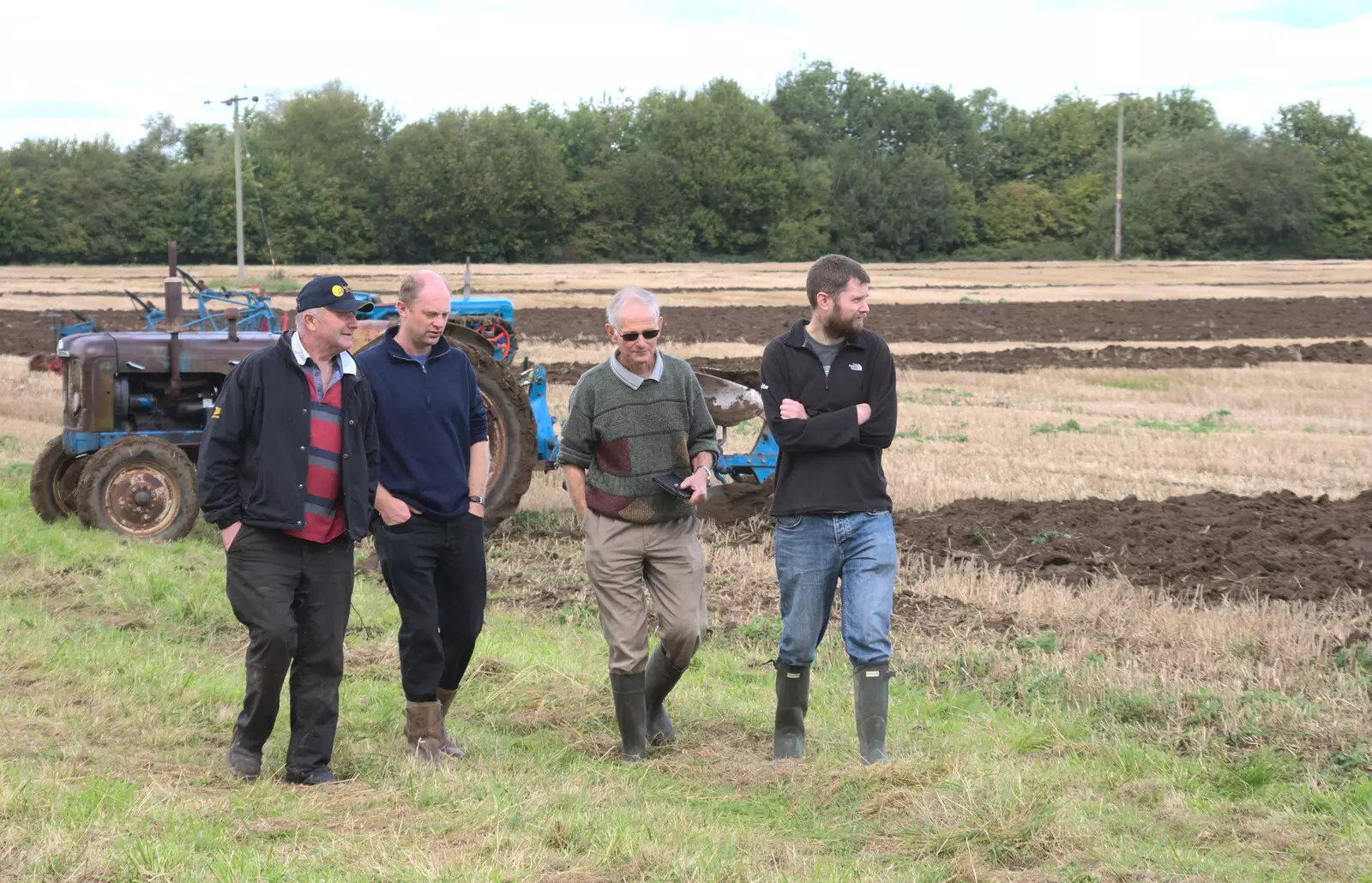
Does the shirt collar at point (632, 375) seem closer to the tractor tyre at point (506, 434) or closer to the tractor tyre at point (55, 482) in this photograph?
the tractor tyre at point (506, 434)

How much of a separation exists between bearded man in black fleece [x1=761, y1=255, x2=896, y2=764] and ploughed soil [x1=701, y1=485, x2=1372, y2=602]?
3805 millimetres

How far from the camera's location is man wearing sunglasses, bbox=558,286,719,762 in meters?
5.69

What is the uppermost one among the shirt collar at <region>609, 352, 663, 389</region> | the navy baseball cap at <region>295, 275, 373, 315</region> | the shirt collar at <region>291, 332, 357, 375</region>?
the navy baseball cap at <region>295, 275, 373, 315</region>

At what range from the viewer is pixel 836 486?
5492 millimetres

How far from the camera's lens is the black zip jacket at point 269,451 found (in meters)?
5.18

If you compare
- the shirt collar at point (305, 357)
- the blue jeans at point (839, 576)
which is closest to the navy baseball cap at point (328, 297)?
the shirt collar at point (305, 357)

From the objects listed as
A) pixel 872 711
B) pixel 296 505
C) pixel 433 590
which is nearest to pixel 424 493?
pixel 433 590

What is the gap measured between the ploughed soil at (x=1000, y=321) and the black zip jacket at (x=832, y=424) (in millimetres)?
21009

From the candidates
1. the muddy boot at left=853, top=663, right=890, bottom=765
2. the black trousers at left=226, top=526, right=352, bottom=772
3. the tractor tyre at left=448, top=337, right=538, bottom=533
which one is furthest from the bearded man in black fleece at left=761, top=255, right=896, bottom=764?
the tractor tyre at left=448, top=337, right=538, bottom=533

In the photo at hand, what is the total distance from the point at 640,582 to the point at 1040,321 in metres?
27.9

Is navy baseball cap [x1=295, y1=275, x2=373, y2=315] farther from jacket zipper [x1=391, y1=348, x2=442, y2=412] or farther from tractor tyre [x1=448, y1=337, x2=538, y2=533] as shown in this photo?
tractor tyre [x1=448, y1=337, x2=538, y2=533]

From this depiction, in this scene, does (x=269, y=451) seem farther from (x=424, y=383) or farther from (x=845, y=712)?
(x=845, y=712)

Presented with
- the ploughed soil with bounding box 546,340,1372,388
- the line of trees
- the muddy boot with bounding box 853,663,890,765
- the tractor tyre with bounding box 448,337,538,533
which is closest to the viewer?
the muddy boot with bounding box 853,663,890,765

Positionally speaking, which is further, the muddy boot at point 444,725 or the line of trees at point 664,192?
the line of trees at point 664,192
